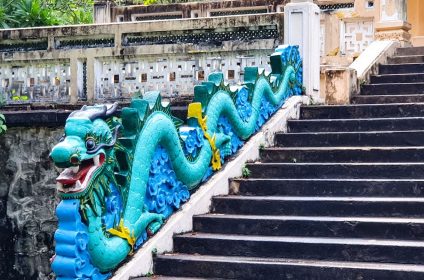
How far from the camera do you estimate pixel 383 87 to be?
30.9ft

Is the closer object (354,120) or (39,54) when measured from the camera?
(354,120)

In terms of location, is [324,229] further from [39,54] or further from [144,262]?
[39,54]

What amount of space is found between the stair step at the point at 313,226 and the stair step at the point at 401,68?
4.42 metres

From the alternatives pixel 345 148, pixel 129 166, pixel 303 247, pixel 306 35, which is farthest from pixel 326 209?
pixel 306 35

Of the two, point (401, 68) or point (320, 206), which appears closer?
point (320, 206)

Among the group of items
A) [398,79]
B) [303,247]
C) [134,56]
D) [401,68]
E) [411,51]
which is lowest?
[303,247]

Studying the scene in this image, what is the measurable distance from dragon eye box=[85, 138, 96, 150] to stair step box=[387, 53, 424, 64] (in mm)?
6517

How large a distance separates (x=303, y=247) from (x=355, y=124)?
2.45m

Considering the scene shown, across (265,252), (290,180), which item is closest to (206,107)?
Result: (290,180)

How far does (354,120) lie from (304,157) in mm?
847

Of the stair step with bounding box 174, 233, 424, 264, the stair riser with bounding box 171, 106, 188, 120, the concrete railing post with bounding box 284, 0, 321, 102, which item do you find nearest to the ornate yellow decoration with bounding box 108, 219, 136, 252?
the stair step with bounding box 174, 233, 424, 264

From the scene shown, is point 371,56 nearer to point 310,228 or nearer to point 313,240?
point 310,228

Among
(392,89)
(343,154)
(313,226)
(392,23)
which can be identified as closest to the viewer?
(313,226)

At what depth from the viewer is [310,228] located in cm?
609
